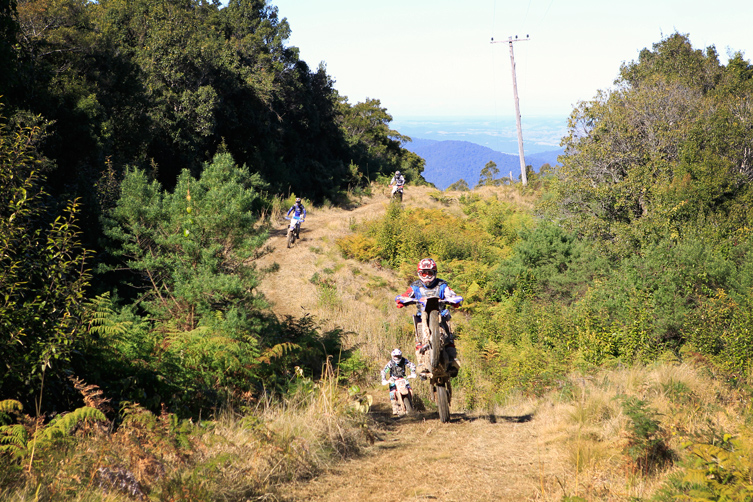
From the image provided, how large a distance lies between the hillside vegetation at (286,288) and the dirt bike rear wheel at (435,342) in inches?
37.7

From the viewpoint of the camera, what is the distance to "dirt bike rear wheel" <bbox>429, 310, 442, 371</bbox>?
7605 millimetres

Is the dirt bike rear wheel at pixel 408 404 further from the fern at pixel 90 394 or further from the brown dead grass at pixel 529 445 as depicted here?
the fern at pixel 90 394

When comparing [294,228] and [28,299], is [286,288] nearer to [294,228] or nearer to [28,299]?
[294,228]

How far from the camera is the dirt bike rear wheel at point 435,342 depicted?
7.61 m

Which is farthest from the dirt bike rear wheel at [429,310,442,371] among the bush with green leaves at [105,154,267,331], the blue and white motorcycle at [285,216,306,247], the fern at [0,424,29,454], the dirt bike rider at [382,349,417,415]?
the blue and white motorcycle at [285,216,306,247]

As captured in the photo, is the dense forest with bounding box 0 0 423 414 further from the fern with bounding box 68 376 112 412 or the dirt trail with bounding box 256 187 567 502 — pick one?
the dirt trail with bounding box 256 187 567 502

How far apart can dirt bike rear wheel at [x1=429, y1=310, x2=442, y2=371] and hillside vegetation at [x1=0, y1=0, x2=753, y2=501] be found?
3.14 feet

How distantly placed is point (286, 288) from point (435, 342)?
10.9 meters

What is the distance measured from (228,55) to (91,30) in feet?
34.3

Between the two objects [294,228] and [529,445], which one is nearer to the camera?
[529,445]

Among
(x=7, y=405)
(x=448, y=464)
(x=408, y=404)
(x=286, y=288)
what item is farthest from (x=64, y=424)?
(x=286, y=288)

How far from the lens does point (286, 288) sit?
1792cm

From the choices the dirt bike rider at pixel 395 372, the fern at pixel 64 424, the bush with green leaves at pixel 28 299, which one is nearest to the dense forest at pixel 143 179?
the bush with green leaves at pixel 28 299

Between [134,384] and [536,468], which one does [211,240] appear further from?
[536,468]
